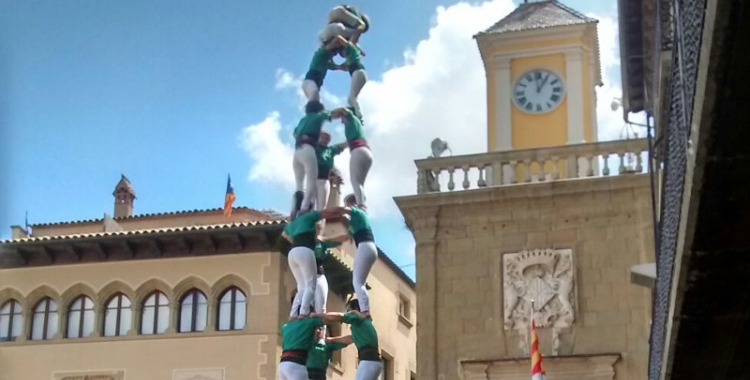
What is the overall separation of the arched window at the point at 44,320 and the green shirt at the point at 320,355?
16216 millimetres

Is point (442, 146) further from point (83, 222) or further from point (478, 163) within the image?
point (83, 222)

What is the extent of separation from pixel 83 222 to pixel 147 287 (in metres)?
4.86

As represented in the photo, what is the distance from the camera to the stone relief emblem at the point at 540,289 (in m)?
19.0

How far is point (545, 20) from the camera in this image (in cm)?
2239

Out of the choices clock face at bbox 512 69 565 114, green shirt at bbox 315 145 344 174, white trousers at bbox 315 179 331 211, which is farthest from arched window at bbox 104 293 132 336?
white trousers at bbox 315 179 331 211

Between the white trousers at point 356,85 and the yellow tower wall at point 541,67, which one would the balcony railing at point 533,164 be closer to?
the yellow tower wall at point 541,67

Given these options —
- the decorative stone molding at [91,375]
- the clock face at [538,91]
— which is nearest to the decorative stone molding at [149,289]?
the decorative stone molding at [91,375]

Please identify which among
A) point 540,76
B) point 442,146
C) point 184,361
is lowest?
point 184,361

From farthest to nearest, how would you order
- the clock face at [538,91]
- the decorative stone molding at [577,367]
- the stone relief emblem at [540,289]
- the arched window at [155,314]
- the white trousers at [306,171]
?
1. the arched window at [155,314]
2. the clock face at [538,91]
3. the stone relief emblem at [540,289]
4. the decorative stone molding at [577,367]
5. the white trousers at [306,171]

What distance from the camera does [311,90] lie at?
11406 mm

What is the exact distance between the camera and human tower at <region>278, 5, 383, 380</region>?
10.2 metres

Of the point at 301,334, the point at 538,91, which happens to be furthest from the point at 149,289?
the point at 301,334

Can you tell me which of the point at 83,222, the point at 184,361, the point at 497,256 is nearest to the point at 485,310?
the point at 497,256

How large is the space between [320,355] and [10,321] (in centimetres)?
1719
